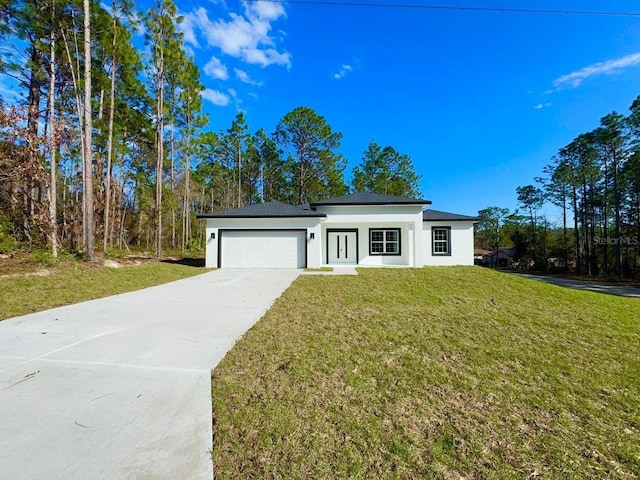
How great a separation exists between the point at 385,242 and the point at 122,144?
1741 cm

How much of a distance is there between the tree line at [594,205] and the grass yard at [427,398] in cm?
2427

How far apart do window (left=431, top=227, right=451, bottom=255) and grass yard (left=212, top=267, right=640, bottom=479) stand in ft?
29.9

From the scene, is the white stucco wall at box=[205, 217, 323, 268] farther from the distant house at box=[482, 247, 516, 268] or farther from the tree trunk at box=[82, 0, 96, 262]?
the distant house at box=[482, 247, 516, 268]

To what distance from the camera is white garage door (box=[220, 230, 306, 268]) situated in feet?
40.9

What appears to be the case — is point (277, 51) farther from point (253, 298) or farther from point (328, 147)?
point (253, 298)

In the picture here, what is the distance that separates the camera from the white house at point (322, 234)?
1245cm

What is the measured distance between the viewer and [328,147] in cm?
2455

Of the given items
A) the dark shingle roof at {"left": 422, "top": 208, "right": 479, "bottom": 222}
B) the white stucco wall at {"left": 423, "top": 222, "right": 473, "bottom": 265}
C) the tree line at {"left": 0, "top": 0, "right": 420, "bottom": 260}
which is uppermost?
the tree line at {"left": 0, "top": 0, "right": 420, "bottom": 260}

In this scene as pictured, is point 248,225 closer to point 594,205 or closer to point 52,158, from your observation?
point 52,158

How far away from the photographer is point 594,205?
23.8 meters

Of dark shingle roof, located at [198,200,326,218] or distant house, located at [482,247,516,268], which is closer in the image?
dark shingle roof, located at [198,200,326,218]

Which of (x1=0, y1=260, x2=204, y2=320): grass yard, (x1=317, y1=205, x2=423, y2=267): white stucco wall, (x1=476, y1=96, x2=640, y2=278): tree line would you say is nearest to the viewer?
(x1=0, y1=260, x2=204, y2=320): grass yard

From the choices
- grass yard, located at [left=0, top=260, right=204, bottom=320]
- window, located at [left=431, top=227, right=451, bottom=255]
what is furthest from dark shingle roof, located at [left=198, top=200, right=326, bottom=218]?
window, located at [left=431, top=227, right=451, bottom=255]

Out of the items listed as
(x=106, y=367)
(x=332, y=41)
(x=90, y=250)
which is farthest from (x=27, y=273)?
(x=332, y=41)
